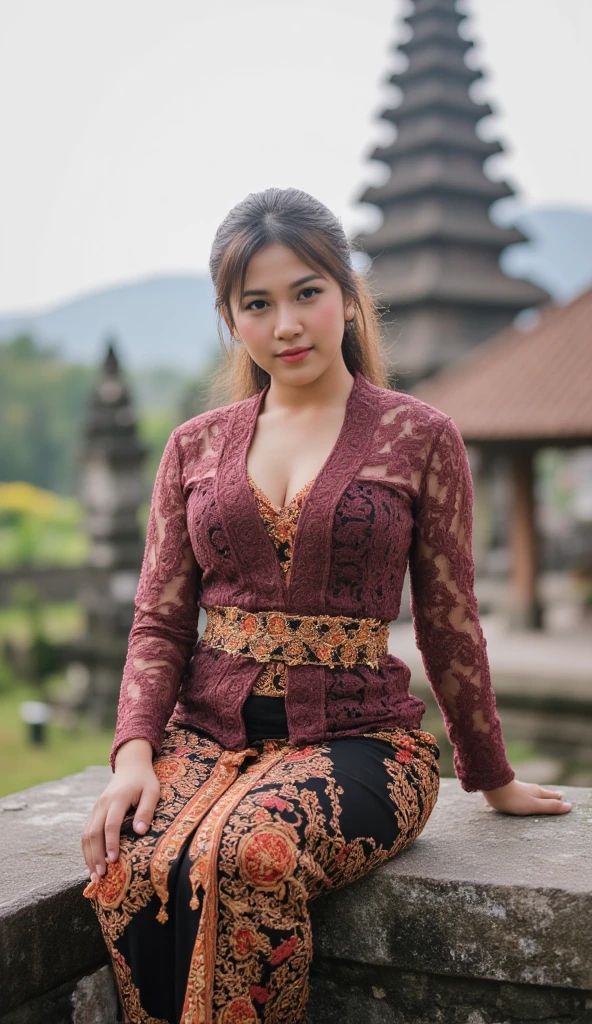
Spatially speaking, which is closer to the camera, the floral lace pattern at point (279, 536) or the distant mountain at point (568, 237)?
the floral lace pattern at point (279, 536)

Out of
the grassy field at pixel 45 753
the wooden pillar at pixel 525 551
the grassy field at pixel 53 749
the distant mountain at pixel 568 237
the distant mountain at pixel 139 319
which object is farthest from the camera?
the distant mountain at pixel 139 319

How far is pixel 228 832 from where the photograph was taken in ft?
5.72

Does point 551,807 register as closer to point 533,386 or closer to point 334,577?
point 334,577

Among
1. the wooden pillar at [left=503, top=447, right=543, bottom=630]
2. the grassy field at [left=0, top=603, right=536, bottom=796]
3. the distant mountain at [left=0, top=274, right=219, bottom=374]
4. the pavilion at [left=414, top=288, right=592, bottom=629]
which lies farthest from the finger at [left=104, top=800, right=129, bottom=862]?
the distant mountain at [left=0, top=274, right=219, bottom=374]

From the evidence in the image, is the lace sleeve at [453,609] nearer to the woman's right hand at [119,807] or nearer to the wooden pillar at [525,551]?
the woman's right hand at [119,807]

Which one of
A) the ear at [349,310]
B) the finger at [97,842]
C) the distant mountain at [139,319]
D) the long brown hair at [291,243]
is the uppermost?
the distant mountain at [139,319]

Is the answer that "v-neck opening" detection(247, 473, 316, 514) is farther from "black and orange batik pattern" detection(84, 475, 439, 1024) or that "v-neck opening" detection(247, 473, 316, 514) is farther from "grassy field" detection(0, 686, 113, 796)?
"grassy field" detection(0, 686, 113, 796)

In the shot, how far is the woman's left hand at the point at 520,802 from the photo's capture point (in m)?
2.32

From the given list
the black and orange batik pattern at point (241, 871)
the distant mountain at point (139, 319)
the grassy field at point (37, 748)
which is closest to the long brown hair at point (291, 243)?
the black and orange batik pattern at point (241, 871)

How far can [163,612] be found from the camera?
2.22 meters

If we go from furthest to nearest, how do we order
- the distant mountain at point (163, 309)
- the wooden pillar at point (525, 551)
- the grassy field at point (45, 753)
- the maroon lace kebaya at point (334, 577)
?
1. the distant mountain at point (163, 309)
2. the wooden pillar at point (525, 551)
3. the grassy field at point (45, 753)
4. the maroon lace kebaya at point (334, 577)

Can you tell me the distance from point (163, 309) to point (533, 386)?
14285 cm

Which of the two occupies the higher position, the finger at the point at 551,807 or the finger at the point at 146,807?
the finger at the point at 146,807

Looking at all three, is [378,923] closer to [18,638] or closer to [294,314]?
[294,314]
